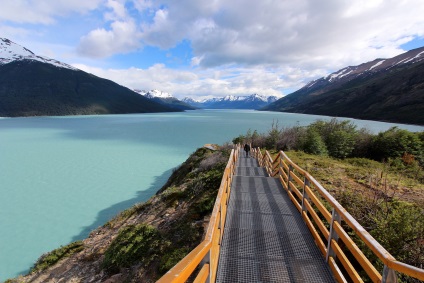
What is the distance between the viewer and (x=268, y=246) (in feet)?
16.0

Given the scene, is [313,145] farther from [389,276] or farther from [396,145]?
[389,276]

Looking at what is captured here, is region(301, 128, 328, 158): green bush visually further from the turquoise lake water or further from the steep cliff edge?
the turquoise lake water

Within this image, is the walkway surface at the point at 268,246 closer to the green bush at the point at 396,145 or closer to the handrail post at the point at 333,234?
the handrail post at the point at 333,234

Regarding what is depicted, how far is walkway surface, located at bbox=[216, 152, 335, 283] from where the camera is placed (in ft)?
13.4

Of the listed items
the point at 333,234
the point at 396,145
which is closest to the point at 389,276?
the point at 333,234

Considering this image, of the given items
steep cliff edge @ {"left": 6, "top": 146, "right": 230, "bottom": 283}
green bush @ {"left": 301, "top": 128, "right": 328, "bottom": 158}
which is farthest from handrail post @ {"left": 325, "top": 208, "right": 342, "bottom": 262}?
green bush @ {"left": 301, "top": 128, "right": 328, "bottom": 158}

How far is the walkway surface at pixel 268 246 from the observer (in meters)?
4.07

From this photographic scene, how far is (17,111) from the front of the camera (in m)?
171

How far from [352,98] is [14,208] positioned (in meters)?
177

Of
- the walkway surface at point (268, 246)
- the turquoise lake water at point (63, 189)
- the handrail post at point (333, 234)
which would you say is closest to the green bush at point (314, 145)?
the turquoise lake water at point (63, 189)

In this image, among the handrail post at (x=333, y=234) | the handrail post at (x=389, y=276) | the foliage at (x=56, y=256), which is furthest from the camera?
the foliage at (x=56, y=256)

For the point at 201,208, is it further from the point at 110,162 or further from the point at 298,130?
the point at 110,162

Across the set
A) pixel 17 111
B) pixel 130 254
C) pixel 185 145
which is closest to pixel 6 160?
pixel 185 145

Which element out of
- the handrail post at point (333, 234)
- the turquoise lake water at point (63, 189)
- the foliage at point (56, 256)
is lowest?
the turquoise lake water at point (63, 189)
